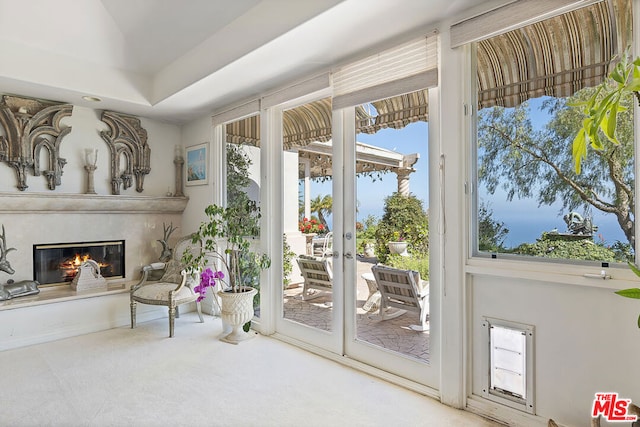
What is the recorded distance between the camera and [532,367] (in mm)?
2029

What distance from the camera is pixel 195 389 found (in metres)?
2.50

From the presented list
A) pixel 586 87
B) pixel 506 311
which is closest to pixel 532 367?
pixel 506 311

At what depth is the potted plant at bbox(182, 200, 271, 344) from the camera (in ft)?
11.1

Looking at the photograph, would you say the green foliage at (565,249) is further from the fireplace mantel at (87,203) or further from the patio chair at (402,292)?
the fireplace mantel at (87,203)

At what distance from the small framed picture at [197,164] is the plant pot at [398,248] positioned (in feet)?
8.48

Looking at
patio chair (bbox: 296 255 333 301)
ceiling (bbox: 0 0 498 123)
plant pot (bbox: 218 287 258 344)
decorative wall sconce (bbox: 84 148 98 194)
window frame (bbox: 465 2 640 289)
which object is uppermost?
ceiling (bbox: 0 0 498 123)

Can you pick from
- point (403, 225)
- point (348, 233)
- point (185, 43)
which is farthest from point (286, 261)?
point (185, 43)

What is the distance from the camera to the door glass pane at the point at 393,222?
8.38 ft

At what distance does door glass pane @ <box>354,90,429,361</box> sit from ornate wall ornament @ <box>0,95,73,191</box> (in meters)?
3.22

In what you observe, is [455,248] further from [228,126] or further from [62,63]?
[62,63]

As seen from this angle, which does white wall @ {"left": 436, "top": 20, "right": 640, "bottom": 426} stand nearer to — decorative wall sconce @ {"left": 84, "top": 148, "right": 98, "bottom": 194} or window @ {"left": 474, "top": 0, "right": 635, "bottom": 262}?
window @ {"left": 474, "top": 0, "right": 635, "bottom": 262}

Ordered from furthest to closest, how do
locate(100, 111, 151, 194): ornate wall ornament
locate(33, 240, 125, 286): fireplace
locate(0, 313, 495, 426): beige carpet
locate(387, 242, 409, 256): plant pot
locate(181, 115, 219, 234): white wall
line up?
1. locate(181, 115, 219, 234): white wall
2. locate(100, 111, 151, 194): ornate wall ornament
3. locate(33, 240, 125, 286): fireplace
4. locate(387, 242, 409, 256): plant pot
5. locate(0, 313, 495, 426): beige carpet

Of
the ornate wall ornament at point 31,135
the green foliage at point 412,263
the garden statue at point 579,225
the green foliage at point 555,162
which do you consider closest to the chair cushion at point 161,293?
the ornate wall ornament at point 31,135

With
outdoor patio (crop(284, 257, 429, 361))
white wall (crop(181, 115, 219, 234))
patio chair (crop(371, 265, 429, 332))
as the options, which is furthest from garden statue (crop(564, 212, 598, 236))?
white wall (crop(181, 115, 219, 234))
